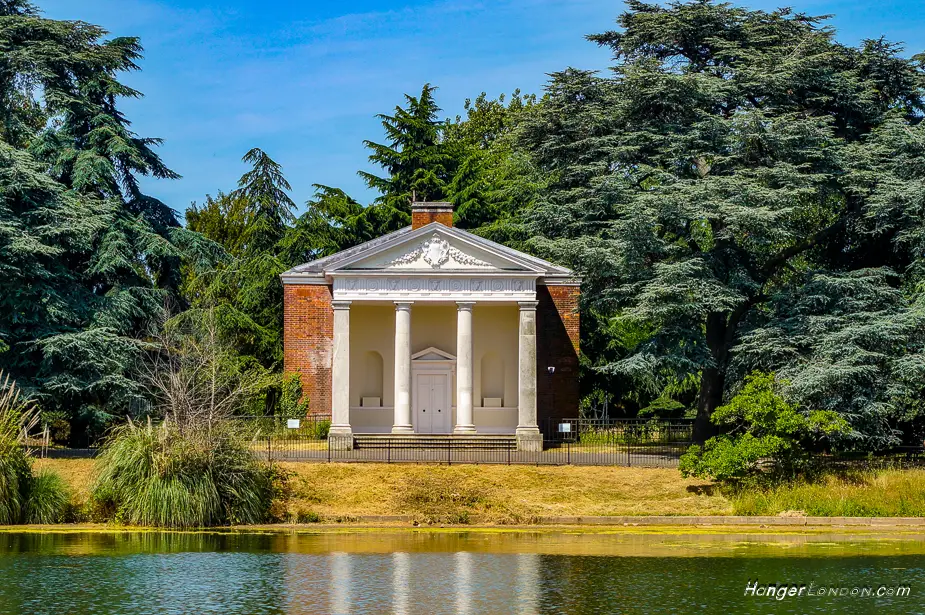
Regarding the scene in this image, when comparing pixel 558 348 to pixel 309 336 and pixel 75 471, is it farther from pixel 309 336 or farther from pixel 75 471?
pixel 75 471

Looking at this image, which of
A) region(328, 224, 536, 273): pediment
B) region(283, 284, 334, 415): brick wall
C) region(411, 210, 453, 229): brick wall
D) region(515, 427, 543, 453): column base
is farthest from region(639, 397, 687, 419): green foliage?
region(328, 224, 536, 273): pediment

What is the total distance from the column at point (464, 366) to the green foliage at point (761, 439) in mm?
10465

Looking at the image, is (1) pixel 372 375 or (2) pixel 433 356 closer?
(2) pixel 433 356

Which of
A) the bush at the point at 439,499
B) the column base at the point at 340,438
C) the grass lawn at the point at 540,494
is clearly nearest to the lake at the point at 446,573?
the bush at the point at 439,499

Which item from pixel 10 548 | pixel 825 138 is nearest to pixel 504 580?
pixel 10 548

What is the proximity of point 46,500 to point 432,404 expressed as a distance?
20561 millimetres

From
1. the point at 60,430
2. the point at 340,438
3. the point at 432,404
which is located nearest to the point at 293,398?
the point at 432,404

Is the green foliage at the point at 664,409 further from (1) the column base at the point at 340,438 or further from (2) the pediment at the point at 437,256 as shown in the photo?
(1) the column base at the point at 340,438

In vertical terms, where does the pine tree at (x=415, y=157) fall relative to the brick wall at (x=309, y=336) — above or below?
above

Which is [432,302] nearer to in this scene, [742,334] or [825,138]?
[742,334]

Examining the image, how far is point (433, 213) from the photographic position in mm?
51281

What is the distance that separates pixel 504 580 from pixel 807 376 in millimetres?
18831

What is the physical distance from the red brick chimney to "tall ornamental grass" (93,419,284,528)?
2085cm

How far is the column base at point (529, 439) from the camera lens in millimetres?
43719
